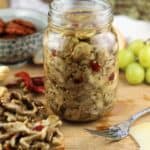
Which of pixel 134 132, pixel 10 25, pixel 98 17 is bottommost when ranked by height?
pixel 134 132

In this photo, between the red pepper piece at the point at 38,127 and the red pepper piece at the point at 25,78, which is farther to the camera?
the red pepper piece at the point at 25,78

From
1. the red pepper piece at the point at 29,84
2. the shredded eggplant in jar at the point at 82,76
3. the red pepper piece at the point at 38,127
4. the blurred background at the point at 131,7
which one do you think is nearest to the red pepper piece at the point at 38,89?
the red pepper piece at the point at 29,84

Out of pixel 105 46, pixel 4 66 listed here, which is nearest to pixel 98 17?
pixel 105 46

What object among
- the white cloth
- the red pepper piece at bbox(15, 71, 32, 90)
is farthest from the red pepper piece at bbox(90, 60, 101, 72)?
the white cloth

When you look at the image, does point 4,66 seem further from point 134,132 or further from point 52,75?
point 134,132

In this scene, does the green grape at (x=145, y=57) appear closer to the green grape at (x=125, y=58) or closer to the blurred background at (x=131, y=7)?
the green grape at (x=125, y=58)

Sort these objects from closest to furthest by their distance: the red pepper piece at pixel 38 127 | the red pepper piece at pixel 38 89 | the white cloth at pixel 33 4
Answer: the red pepper piece at pixel 38 127
the red pepper piece at pixel 38 89
the white cloth at pixel 33 4
